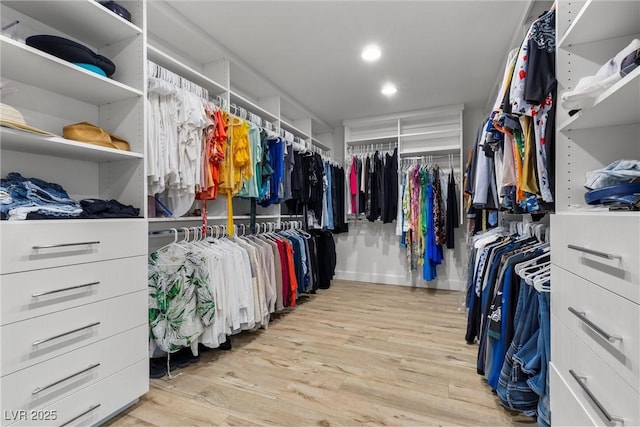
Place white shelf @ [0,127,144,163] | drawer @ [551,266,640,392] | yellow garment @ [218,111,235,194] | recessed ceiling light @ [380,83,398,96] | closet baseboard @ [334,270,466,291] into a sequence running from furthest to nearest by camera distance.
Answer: closet baseboard @ [334,270,466,291] < recessed ceiling light @ [380,83,398,96] < yellow garment @ [218,111,235,194] < white shelf @ [0,127,144,163] < drawer @ [551,266,640,392]

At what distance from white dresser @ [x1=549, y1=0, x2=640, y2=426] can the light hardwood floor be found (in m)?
0.65

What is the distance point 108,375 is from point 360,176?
342cm

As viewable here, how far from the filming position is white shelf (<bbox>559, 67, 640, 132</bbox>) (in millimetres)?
757

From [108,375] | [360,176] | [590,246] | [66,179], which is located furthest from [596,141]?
[360,176]

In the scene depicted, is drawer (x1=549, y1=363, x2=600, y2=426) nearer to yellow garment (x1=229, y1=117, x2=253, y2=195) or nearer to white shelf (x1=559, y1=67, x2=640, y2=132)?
white shelf (x1=559, y1=67, x2=640, y2=132)

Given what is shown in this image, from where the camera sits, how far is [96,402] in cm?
133

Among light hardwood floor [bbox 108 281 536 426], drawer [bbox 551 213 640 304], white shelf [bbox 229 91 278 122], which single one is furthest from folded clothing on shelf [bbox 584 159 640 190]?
white shelf [bbox 229 91 278 122]

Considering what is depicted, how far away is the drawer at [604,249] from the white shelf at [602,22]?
67 cm

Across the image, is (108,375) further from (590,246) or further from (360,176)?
(360,176)

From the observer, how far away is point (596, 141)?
1.07m

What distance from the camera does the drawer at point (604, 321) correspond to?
2.14 ft

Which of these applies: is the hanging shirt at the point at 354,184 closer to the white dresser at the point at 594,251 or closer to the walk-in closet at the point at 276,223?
the walk-in closet at the point at 276,223

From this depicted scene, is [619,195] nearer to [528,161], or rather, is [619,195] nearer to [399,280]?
[528,161]

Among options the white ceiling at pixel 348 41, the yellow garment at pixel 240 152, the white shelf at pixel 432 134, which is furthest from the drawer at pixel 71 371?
the white shelf at pixel 432 134
